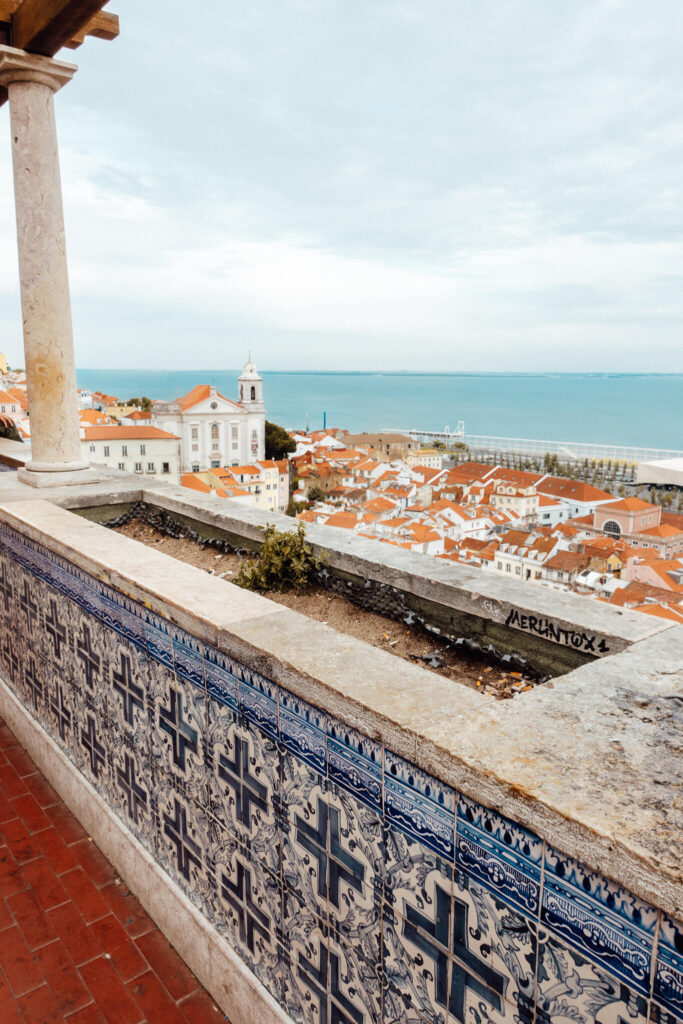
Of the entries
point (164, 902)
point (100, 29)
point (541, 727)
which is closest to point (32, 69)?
point (100, 29)

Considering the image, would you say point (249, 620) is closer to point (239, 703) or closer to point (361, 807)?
point (239, 703)

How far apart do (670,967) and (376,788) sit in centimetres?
46

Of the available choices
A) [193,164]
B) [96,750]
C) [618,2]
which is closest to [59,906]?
[96,750]

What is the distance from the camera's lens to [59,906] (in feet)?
6.40

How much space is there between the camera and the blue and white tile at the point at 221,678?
1.37 m

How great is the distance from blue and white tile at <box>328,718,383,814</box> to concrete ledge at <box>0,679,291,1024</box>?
0.72 metres

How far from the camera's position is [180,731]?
1.62m

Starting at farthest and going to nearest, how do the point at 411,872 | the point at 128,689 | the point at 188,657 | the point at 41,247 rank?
the point at 41,247 < the point at 128,689 < the point at 188,657 < the point at 411,872

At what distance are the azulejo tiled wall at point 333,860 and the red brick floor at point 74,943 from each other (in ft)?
0.73

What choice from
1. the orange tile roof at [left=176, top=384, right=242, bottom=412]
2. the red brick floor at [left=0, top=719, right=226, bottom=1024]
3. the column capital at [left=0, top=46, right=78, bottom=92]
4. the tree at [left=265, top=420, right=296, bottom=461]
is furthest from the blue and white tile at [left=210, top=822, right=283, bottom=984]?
the tree at [left=265, top=420, right=296, bottom=461]

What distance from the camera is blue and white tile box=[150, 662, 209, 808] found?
154cm

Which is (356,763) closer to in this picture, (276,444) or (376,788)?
(376,788)

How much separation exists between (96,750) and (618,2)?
3806 millimetres

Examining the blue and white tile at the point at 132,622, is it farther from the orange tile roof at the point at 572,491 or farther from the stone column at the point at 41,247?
the orange tile roof at the point at 572,491
